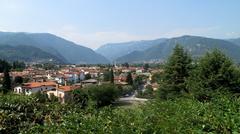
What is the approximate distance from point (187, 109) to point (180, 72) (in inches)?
717

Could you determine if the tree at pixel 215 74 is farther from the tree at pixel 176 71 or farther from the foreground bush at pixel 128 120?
the foreground bush at pixel 128 120

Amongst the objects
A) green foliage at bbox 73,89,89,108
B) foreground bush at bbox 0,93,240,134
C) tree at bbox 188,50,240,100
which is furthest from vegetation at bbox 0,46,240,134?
tree at bbox 188,50,240,100

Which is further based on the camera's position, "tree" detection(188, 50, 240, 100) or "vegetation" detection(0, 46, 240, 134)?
"tree" detection(188, 50, 240, 100)

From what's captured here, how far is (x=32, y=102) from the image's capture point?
7125mm

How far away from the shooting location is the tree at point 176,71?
23.5 metres

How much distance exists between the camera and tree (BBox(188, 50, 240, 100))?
1864 centimetres

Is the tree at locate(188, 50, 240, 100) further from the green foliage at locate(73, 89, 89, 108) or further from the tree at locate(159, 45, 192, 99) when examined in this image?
the green foliage at locate(73, 89, 89, 108)

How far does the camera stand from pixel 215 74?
62.2 ft

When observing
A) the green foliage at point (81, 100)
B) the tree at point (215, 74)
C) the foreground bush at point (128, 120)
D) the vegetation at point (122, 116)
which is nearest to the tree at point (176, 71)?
the tree at point (215, 74)

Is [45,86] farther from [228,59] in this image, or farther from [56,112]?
[56,112]

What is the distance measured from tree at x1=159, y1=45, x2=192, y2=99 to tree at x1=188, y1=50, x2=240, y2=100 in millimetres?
3742

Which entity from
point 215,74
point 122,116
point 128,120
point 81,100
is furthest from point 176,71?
point 128,120

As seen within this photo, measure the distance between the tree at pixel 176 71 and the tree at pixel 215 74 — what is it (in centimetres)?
374

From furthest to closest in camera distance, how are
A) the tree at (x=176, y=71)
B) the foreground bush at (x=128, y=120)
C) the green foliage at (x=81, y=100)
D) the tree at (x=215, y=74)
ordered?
the tree at (x=176, y=71), the tree at (x=215, y=74), the green foliage at (x=81, y=100), the foreground bush at (x=128, y=120)
